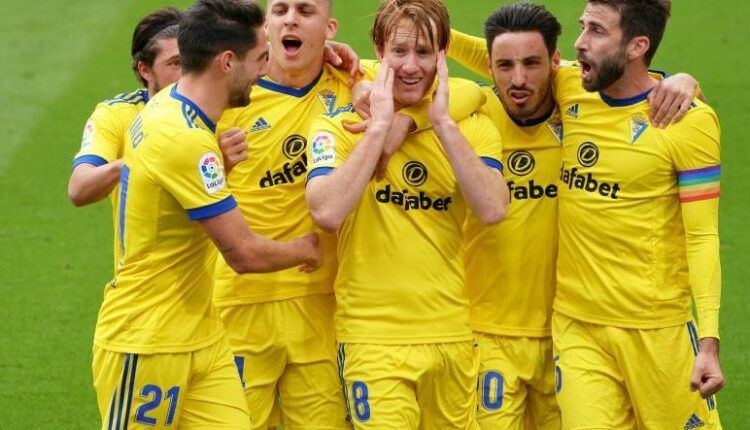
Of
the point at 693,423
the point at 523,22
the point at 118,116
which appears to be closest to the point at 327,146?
the point at 523,22

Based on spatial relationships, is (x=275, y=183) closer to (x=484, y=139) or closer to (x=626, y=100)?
(x=484, y=139)

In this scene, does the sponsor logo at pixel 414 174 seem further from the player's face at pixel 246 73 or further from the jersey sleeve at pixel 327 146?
the player's face at pixel 246 73

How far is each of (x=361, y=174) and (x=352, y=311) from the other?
74 cm

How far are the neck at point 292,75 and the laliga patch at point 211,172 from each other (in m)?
1.09

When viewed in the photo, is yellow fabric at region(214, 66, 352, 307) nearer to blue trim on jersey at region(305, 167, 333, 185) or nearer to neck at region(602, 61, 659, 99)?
blue trim on jersey at region(305, 167, 333, 185)

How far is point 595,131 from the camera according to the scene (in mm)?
7395

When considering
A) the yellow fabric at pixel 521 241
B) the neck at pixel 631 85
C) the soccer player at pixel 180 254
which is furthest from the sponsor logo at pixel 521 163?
the soccer player at pixel 180 254

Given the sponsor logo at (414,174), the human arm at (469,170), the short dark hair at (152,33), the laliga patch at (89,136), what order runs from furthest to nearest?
the short dark hair at (152,33) < the laliga patch at (89,136) < the sponsor logo at (414,174) < the human arm at (469,170)

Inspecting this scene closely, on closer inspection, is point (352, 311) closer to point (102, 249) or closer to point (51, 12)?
point (102, 249)

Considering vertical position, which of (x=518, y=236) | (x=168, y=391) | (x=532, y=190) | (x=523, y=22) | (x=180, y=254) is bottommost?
(x=168, y=391)

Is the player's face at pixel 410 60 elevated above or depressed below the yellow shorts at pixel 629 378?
above

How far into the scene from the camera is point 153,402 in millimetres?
6801

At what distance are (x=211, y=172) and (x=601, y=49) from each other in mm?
2042

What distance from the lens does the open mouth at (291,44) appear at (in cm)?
759
